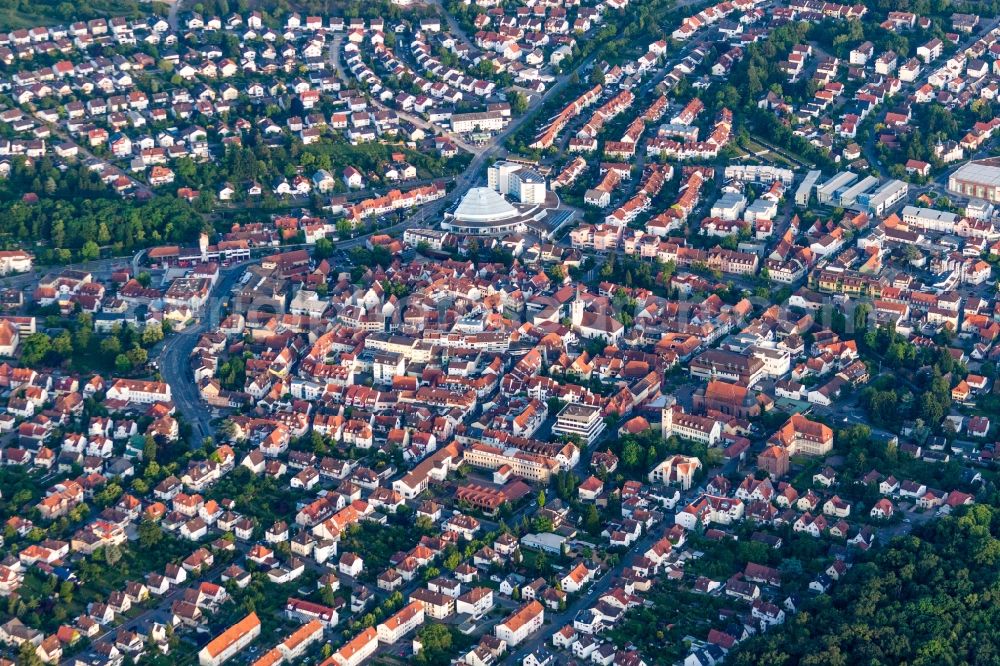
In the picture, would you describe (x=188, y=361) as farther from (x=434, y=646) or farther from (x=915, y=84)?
(x=915, y=84)

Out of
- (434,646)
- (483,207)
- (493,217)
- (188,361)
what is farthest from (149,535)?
(483,207)

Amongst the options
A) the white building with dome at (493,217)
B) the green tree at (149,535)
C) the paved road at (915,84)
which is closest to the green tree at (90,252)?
the white building with dome at (493,217)

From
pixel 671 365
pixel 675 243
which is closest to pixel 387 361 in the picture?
pixel 671 365

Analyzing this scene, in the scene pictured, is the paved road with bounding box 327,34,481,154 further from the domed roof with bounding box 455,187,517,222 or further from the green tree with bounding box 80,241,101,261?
the green tree with bounding box 80,241,101,261

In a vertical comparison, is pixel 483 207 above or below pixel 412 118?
below

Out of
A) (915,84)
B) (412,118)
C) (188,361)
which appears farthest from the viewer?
(915,84)

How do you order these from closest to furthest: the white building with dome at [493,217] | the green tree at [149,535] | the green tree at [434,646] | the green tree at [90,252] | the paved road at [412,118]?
the green tree at [434,646]
the green tree at [149,535]
the green tree at [90,252]
the white building with dome at [493,217]
the paved road at [412,118]

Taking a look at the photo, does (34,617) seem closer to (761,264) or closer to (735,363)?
(735,363)

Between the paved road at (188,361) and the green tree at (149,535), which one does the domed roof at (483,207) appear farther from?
the green tree at (149,535)
